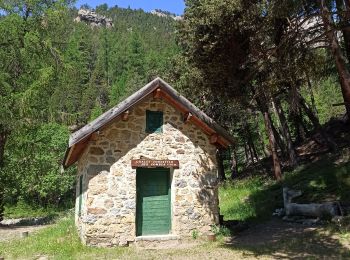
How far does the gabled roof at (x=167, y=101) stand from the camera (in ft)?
37.6

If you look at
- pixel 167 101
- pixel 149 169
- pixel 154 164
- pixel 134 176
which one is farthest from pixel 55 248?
pixel 167 101

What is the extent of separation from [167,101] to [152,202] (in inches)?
124

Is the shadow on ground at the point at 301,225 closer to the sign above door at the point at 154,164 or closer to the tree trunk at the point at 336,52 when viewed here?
the sign above door at the point at 154,164

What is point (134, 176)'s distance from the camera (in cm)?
1213

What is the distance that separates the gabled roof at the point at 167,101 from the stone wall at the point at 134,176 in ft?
0.82

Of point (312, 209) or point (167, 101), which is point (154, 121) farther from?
point (312, 209)

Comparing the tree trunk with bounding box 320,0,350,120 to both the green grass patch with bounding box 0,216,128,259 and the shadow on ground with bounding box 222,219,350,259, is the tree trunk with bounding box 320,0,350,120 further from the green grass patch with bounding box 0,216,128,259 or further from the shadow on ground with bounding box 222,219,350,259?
the green grass patch with bounding box 0,216,128,259

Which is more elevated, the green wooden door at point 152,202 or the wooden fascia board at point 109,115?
the wooden fascia board at point 109,115

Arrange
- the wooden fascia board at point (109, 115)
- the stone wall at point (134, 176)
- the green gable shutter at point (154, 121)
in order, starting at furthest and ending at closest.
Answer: the green gable shutter at point (154, 121) < the stone wall at point (134, 176) < the wooden fascia board at point (109, 115)

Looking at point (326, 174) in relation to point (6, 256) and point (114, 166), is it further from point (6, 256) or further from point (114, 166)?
point (6, 256)

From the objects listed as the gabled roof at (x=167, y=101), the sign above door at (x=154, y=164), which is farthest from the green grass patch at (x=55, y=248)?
the gabled roof at (x=167, y=101)

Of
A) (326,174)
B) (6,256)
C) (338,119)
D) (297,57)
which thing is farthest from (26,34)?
(338,119)

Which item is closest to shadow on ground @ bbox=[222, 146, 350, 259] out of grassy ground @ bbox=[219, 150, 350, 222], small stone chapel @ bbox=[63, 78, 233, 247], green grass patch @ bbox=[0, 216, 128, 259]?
grassy ground @ bbox=[219, 150, 350, 222]

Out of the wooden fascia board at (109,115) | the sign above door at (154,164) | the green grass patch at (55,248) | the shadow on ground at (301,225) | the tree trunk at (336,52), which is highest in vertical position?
the tree trunk at (336,52)
